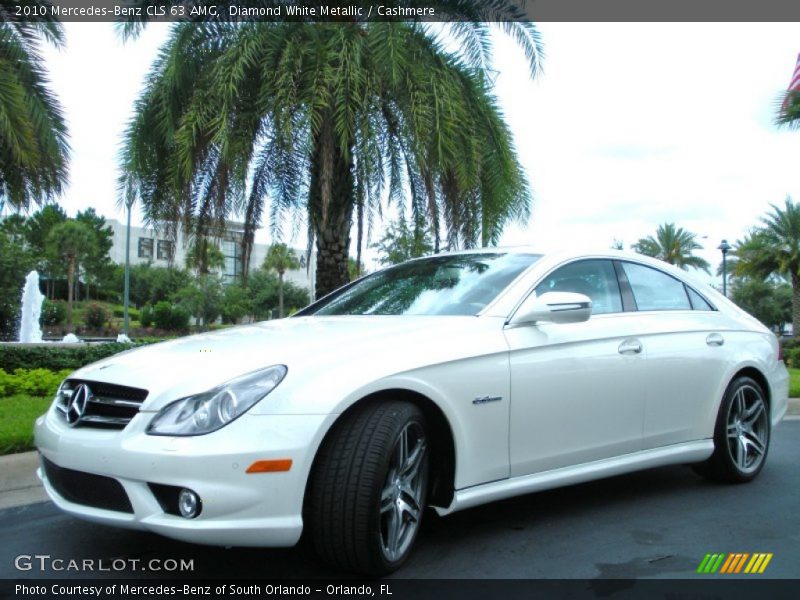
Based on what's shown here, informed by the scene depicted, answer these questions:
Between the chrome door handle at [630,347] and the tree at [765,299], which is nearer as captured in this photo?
the chrome door handle at [630,347]

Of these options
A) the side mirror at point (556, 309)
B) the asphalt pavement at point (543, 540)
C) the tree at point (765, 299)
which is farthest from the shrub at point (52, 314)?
the side mirror at point (556, 309)

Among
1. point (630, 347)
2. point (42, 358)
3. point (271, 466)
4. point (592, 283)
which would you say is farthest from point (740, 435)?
point (42, 358)

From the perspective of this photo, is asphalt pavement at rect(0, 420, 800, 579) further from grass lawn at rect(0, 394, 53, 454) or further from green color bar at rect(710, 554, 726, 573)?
grass lawn at rect(0, 394, 53, 454)

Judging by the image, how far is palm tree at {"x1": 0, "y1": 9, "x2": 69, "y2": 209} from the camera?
12.5m

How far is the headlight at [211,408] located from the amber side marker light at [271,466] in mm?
200

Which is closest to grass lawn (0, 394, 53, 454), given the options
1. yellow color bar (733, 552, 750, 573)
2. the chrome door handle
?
the chrome door handle

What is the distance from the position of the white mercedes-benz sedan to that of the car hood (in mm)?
12

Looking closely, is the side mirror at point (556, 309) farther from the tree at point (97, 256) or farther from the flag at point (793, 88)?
the tree at point (97, 256)

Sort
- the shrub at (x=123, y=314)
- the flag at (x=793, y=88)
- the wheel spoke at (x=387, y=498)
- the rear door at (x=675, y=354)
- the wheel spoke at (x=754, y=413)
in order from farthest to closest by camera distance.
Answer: the shrub at (x=123, y=314) → the flag at (x=793, y=88) → the wheel spoke at (x=754, y=413) → the rear door at (x=675, y=354) → the wheel spoke at (x=387, y=498)

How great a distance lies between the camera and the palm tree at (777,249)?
4172cm

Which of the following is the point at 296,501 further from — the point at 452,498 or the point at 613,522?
the point at 613,522

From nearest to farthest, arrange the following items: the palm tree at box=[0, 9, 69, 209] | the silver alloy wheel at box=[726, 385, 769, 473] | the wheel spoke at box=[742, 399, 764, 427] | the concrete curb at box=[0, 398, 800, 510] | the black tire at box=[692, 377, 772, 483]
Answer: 1. the concrete curb at box=[0, 398, 800, 510]
2. the black tire at box=[692, 377, 772, 483]
3. the silver alloy wheel at box=[726, 385, 769, 473]
4. the wheel spoke at box=[742, 399, 764, 427]
5. the palm tree at box=[0, 9, 69, 209]

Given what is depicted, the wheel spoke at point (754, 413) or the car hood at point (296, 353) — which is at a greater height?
the car hood at point (296, 353)

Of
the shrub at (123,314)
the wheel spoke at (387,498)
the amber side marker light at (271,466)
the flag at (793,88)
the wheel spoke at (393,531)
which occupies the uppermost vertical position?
the flag at (793,88)
